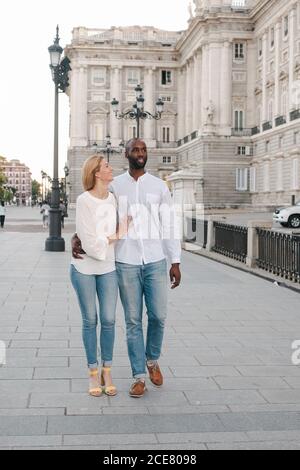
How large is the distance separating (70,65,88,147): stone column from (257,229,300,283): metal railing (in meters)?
68.2

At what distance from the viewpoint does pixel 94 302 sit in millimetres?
5535

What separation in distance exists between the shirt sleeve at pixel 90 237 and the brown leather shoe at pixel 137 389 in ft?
3.38

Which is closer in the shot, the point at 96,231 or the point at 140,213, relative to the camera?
the point at 96,231

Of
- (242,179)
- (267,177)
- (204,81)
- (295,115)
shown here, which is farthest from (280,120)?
(204,81)

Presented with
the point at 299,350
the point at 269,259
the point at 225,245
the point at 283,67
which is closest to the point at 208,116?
the point at 283,67

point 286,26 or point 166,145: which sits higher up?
point 286,26

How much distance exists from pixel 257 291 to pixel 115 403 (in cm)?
713

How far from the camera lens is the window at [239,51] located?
67.1 m

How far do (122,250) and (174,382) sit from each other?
1.30m

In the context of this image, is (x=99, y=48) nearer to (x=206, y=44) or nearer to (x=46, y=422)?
(x=206, y=44)

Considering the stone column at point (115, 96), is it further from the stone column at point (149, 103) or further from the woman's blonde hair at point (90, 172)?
the woman's blonde hair at point (90, 172)

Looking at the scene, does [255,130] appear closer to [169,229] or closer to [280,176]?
[280,176]

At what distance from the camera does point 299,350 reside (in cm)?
732

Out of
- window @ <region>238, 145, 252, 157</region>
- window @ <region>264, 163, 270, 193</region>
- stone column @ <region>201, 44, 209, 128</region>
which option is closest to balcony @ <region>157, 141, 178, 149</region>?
stone column @ <region>201, 44, 209, 128</region>
